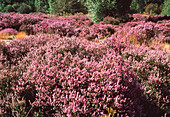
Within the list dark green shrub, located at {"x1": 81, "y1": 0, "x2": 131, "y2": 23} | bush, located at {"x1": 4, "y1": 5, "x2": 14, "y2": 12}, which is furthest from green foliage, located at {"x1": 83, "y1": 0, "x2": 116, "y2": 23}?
bush, located at {"x1": 4, "y1": 5, "x2": 14, "y2": 12}

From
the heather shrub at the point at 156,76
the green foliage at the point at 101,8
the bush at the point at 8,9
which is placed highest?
the bush at the point at 8,9

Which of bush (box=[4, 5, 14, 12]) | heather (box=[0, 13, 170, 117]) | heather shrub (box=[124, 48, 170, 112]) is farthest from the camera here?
bush (box=[4, 5, 14, 12])

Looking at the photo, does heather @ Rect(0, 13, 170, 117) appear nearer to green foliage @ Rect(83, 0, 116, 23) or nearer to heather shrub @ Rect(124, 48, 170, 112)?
heather shrub @ Rect(124, 48, 170, 112)

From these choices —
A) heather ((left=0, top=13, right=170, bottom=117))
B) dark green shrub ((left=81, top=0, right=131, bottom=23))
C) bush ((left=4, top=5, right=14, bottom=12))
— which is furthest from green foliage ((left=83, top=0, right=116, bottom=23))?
bush ((left=4, top=5, right=14, bottom=12))

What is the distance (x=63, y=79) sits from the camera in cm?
245

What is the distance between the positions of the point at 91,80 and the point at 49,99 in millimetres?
785

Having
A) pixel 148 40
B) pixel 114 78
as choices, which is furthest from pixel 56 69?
pixel 148 40

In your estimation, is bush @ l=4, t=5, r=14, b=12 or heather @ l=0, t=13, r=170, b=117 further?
bush @ l=4, t=5, r=14, b=12

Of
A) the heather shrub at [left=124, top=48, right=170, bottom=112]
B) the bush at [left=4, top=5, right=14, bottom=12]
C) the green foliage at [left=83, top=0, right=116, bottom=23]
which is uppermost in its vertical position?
the bush at [left=4, top=5, right=14, bottom=12]

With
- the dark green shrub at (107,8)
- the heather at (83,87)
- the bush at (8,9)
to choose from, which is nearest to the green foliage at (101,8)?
the dark green shrub at (107,8)

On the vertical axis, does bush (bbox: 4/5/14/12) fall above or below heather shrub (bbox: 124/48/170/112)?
above

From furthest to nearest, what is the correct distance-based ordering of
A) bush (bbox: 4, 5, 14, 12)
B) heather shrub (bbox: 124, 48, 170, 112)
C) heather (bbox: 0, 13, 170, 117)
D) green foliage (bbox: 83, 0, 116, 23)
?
bush (bbox: 4, 5, 14, 12), green foliage (bbox: 83, 0, 116, 23), heather shrub (bbox: 124, 48, 170, 112), heather (bbox: 0, 13, 170, 117)

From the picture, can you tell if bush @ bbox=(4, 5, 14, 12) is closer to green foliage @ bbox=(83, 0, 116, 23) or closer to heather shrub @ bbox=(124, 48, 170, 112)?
green foliage @ bbox=(83, 0, 116, 23)

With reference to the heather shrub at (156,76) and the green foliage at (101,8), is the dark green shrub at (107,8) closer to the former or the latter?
the green foliage at (101,8)
